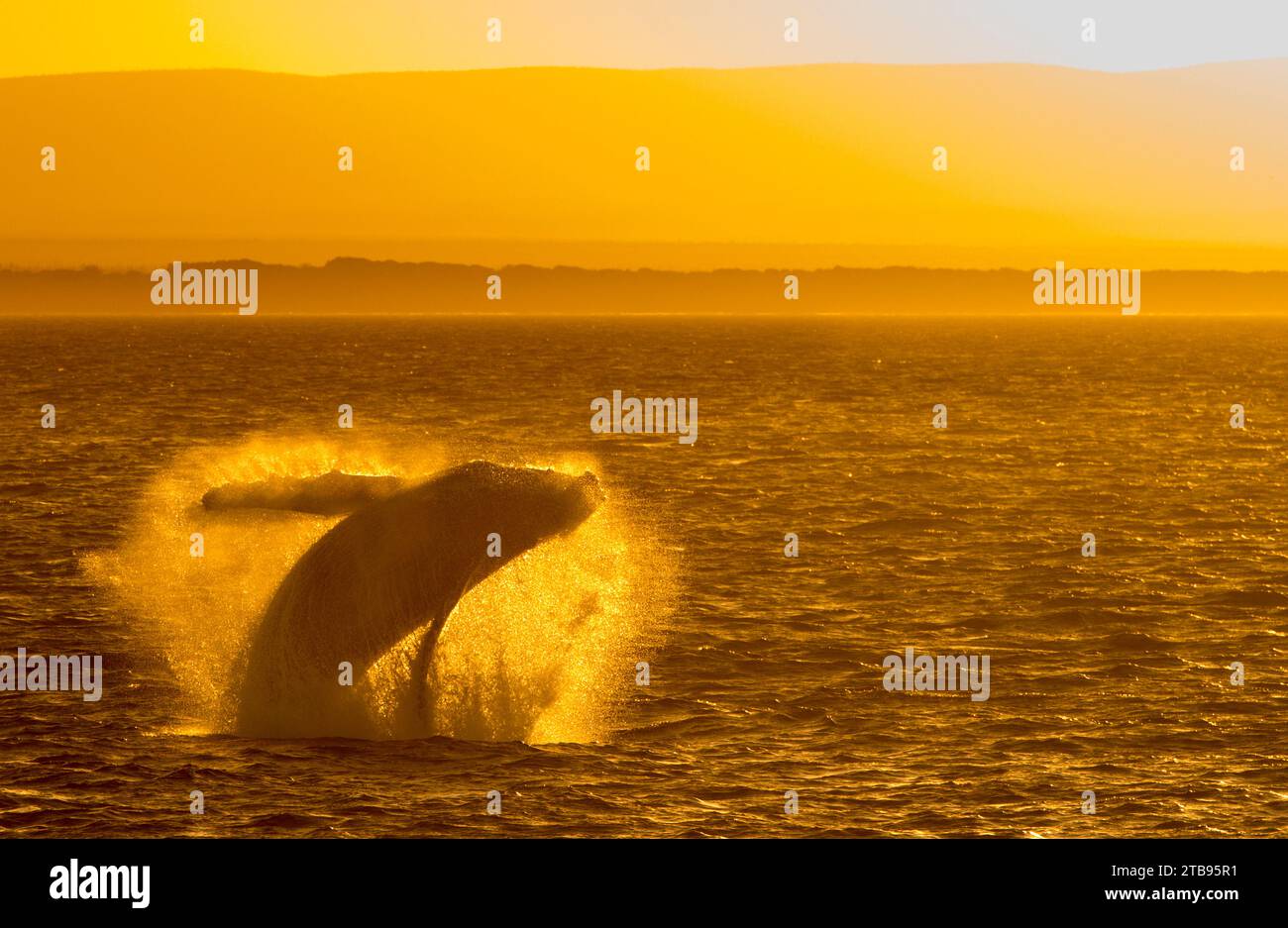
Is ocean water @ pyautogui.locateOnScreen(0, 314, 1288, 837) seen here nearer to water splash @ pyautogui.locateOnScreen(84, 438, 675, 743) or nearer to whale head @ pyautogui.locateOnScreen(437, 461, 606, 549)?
water splash @ pyautogui.locateOnScreen(84, 438, 675, 743)

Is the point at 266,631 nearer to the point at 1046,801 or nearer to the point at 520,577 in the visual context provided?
the point at 520,577

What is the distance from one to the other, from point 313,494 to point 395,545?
1309 millimetres

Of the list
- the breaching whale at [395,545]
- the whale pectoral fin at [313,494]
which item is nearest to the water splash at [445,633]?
the whale pectoral fin at [313,494]

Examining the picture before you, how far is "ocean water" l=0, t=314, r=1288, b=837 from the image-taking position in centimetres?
2098

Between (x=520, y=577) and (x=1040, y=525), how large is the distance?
82.7 feet

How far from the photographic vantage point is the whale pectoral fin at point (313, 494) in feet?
67.4

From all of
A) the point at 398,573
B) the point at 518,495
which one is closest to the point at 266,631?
the point at 398,573

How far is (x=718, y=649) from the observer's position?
30.4 meters

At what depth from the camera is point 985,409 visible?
92.9 m

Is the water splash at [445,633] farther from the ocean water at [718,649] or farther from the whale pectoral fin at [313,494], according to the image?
the whale pectoral fin at [313,494]

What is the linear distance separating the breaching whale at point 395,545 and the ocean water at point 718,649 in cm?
149

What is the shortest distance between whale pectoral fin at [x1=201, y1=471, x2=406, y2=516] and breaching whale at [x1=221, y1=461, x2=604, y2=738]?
0.04ft

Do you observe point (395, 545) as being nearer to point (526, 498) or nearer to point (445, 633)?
point (526, 498)

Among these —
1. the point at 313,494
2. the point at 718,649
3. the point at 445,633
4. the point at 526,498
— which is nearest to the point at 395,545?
the point at 313,494
